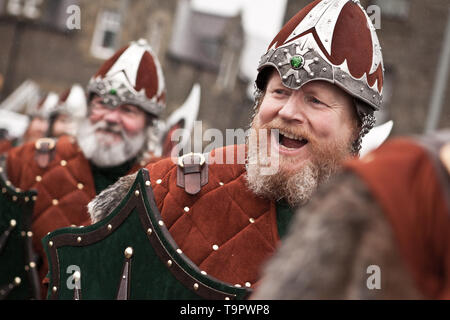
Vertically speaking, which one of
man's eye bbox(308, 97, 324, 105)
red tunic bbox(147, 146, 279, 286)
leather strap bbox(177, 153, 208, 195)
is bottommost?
red tunic bbox(147, 146, 279, 286)

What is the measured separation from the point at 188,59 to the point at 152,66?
77.4 feet

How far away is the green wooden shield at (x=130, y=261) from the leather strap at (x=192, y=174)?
0.98ft

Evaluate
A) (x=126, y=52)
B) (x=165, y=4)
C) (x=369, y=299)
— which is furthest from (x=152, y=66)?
(x=165, y=4)

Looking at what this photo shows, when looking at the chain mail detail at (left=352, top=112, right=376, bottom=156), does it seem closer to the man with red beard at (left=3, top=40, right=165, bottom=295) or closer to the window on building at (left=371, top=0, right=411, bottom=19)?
the man with red beard at (left=3, top=40, right=165, bottom=295)

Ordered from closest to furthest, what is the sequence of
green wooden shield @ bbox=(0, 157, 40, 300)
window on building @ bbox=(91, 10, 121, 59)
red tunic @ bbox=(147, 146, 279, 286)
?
red tunic @ bbox=(147, 146, 279, 286), green wooden shield @ bbox=(0, 157, 40, 300), window on building @ bbox=(91, 10, 121, 59)

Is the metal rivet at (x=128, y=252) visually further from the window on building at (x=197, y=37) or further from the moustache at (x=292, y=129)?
the window on building at (x=197, y=37)

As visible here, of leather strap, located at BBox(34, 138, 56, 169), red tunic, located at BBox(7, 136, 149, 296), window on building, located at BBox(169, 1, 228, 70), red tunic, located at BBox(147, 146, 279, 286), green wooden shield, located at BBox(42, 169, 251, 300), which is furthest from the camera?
window on building, located at BBox(169, 1, 228, 70)

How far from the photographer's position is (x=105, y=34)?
1054 inches

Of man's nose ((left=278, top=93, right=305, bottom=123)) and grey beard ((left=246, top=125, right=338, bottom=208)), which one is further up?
man's nose ((left=278, top=93, right=305, bottom=123))

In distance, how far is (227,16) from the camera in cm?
3094

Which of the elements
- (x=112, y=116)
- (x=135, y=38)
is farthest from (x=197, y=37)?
(x=112, y=116)

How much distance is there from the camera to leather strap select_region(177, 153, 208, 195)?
270 centimetres

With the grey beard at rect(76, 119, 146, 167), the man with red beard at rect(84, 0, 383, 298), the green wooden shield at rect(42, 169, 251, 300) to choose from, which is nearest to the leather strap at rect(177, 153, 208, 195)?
the man with red beard at rect(84, 0, 383, 298)
